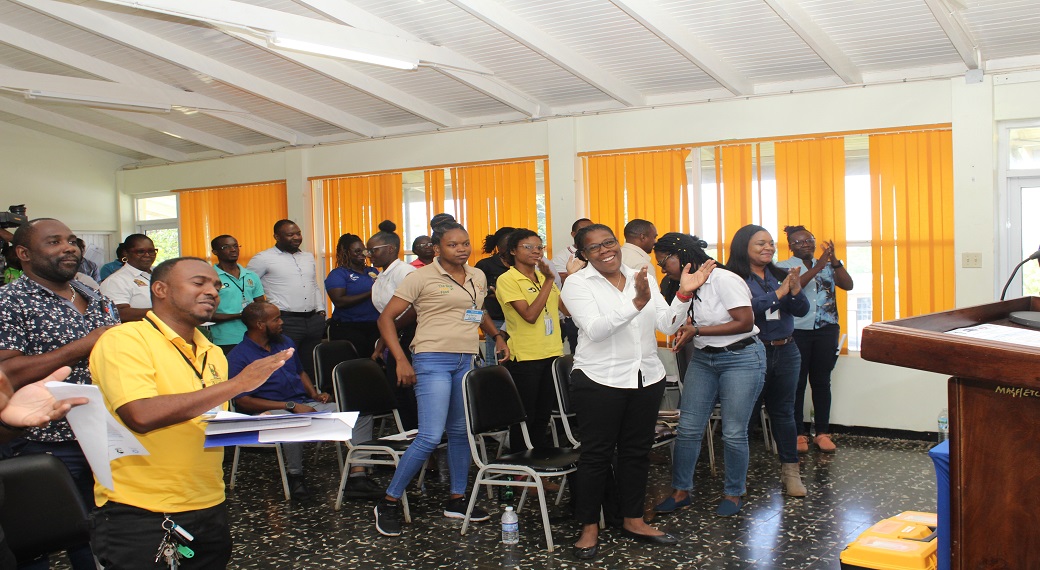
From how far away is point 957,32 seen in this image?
5305mm

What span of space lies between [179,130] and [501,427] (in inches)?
239

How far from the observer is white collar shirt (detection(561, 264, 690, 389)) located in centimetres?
364

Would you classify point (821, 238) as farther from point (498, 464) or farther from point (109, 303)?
point (109, 303)

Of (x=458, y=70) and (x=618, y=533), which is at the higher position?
(x=458, y=70)

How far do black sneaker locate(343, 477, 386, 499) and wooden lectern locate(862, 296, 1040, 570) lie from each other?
12.6ft

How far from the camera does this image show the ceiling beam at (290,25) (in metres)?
4.77

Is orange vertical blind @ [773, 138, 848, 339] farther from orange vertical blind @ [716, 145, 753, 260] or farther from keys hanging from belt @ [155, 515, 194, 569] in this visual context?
keys hanging from belt @ [155, 515, 194, 569]

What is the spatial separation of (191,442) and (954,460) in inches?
73.7

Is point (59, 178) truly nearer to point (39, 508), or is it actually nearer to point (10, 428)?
point (39, 508)

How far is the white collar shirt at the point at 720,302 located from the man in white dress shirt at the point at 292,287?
3.69 meters

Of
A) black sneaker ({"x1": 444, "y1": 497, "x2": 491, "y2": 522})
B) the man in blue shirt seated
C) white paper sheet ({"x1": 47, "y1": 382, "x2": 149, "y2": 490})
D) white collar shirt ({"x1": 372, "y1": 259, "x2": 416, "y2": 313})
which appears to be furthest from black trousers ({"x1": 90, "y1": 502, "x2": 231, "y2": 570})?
white collar shirt ({"x1": 372, "y1": 259, "x2": 416, "y2": 313})

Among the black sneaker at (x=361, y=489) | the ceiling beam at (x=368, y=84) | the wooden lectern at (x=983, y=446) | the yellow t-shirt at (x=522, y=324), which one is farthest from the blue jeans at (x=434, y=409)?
the wooden lectern at (x=983, y=446)

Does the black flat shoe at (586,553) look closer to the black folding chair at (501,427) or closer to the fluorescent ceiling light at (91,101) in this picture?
the black folding chair at (501,427)

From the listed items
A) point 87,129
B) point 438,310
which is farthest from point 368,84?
point 87,129
